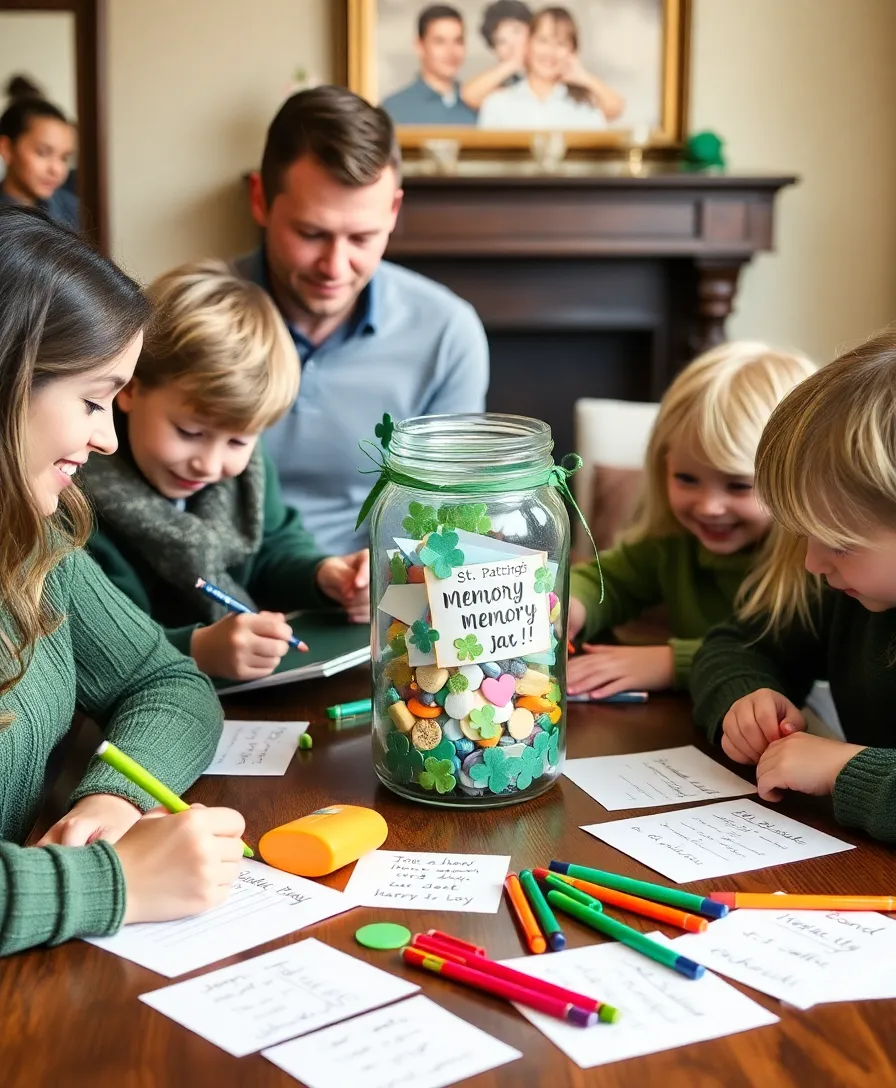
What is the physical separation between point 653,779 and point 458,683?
246 mm

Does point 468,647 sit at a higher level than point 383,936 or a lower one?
higher

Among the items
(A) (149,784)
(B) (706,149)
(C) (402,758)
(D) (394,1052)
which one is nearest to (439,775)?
(C) (402,758)

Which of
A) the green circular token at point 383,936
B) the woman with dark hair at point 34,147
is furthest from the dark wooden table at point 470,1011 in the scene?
the woman with dark hair at point 34,147

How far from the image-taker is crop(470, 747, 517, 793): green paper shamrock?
42.0 inches

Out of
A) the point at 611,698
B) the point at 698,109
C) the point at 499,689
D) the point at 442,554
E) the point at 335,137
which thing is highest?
the point at 698,109

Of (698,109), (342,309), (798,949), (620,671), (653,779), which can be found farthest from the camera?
(698,109)

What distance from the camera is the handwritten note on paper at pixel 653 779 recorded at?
1.13 m

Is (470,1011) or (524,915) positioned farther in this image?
(524,915)

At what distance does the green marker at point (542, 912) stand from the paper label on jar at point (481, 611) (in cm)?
18

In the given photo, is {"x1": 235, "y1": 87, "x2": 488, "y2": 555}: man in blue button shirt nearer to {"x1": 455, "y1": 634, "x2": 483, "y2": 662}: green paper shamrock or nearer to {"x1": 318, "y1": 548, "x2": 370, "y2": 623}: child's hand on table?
{"x1": 318, "y1": 548, "x2": 370, "y2": 623}: child's hand on table

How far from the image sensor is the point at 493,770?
107cm

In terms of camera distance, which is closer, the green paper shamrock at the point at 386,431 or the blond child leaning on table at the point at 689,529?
the green paper shamrock at the point at 386,431

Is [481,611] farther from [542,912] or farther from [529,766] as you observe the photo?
[542,912]

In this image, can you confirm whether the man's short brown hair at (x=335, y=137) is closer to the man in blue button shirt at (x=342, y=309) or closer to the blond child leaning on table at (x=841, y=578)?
the man in blue button shirt at (x=342, y=309)
